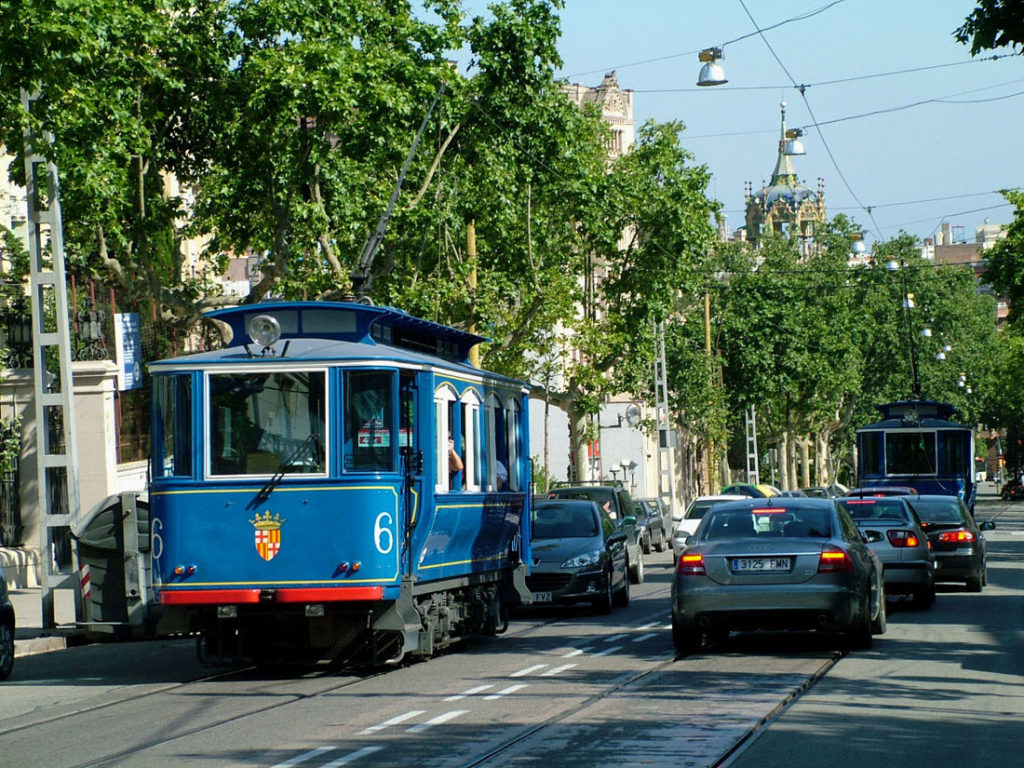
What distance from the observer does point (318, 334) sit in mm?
15430

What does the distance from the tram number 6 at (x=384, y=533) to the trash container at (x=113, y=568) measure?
5153mm

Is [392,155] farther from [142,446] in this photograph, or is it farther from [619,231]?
[619,231]

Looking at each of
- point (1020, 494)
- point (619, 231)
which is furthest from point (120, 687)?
point (1020, 494)

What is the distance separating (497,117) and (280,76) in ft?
17.5

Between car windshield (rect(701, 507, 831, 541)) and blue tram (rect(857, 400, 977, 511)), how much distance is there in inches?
1096

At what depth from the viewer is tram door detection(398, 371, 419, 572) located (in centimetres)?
1470

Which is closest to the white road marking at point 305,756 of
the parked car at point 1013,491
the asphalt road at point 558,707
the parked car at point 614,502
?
the asphalt road at point 558,707

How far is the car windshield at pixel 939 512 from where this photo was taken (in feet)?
85.4

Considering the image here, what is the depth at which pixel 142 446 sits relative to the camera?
3553 centimetres

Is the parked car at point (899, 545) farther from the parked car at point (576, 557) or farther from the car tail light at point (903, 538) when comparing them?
the parked car at point (576, 557)

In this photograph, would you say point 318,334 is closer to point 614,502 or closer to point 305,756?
point 305,756

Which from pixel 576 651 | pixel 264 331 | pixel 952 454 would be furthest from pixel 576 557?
pixel 952 454

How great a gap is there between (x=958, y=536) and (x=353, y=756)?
17.7 meters

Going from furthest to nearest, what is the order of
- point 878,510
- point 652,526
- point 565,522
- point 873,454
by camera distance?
point 873,454 → point 652,526 → point 565,522 → point 878,510
